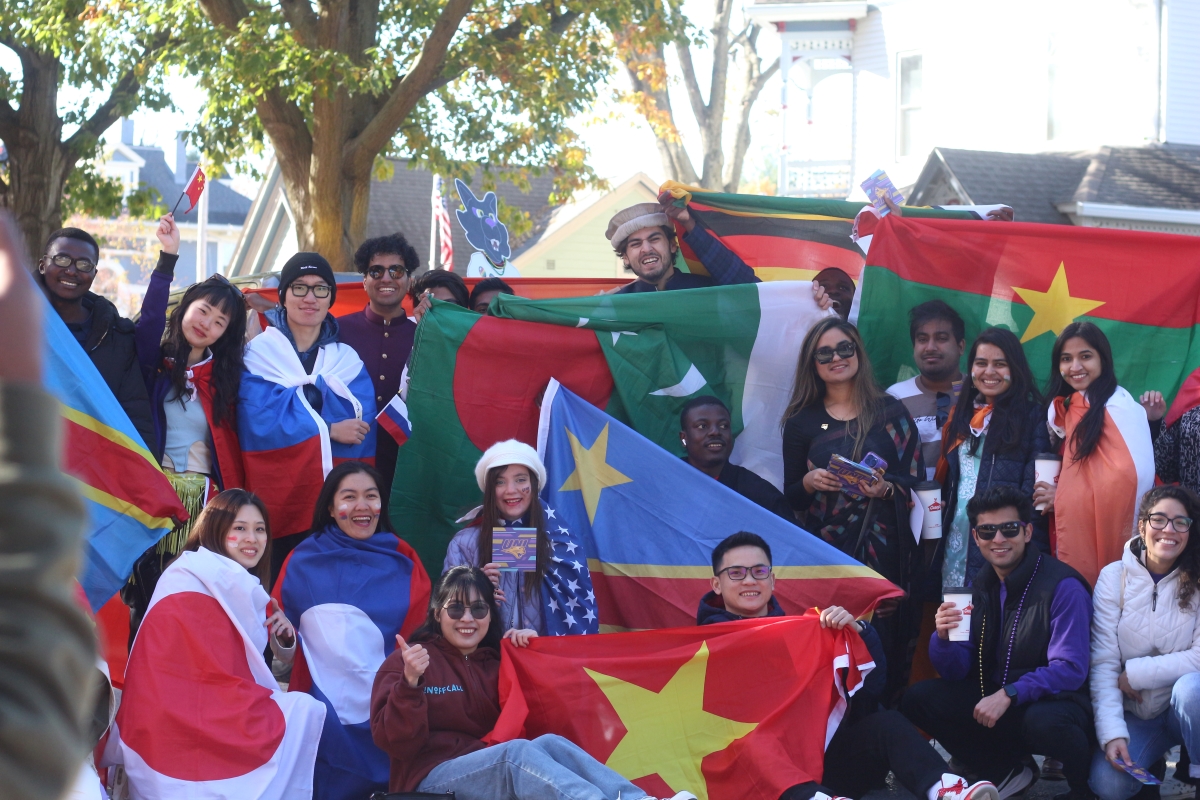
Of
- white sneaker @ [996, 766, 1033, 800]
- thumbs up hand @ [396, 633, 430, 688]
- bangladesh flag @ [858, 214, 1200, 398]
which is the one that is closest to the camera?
thumbs up hand @ [396, 633, 430, 688]

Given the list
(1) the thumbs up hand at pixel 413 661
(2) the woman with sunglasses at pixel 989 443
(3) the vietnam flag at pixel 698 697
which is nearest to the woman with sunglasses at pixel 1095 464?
(2) the woman with sunglasses at pixel 989 443

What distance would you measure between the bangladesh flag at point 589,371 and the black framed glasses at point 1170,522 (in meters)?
1.89

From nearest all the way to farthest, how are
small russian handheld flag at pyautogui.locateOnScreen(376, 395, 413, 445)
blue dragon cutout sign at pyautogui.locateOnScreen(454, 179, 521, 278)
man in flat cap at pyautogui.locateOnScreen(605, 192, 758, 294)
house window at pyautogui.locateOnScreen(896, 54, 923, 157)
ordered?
small russian handheld flag at pyautogui.locateOnScreen(376, 395, 413, 445), man in flat cap at pyautogui.locateOnScreen(605, 192, 758, 294), blue dragon cutout sign at pyautogui.locateOnScreen(454, 179, 521, 278), house window at pyautogui.locateOnScreen(896, 54, 923, 157)

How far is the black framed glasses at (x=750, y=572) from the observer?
5277 mm

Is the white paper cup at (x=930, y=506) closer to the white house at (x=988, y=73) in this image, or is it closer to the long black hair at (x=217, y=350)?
the long black hair at (x=217, y=350)

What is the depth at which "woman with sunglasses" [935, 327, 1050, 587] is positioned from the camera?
223 inches

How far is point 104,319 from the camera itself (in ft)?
18.7

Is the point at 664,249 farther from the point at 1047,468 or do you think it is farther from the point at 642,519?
the point at 1047,468

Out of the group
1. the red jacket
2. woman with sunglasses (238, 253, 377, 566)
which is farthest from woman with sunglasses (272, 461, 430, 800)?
woman with sunglasses (238, 253, 377, 566)

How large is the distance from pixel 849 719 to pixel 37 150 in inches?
473

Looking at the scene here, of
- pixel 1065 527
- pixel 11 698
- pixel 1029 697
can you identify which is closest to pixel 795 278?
pixel 1065 527

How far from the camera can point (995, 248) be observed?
266 inches

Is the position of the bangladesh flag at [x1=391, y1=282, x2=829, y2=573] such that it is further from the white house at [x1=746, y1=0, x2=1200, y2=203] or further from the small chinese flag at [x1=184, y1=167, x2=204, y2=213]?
the white house at [x1=746, y1=0, x2=1200, y2=203]

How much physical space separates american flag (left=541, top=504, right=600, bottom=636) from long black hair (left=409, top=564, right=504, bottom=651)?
366 mm
